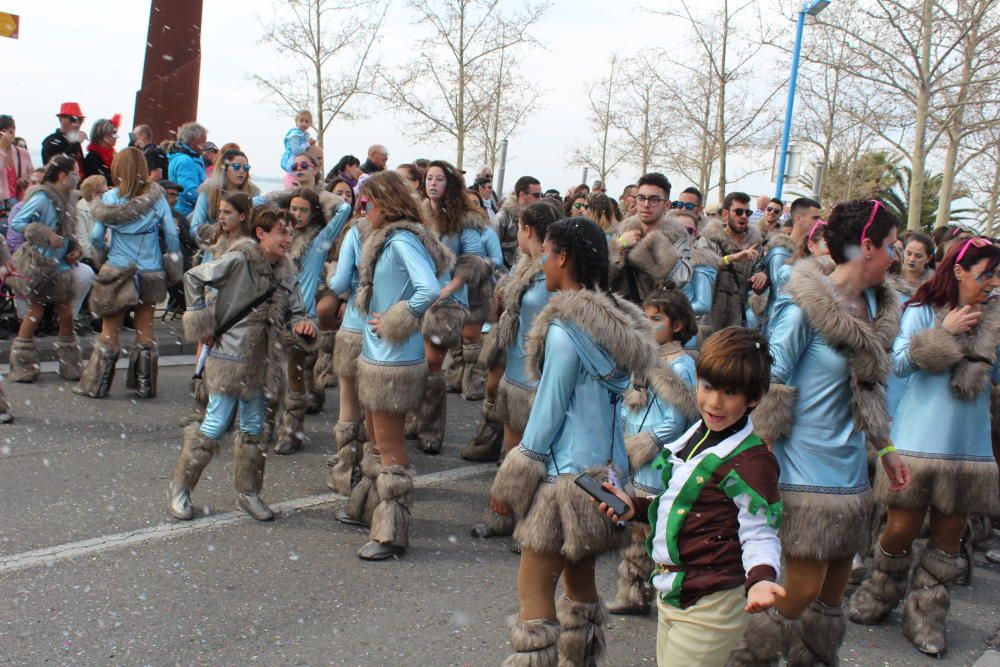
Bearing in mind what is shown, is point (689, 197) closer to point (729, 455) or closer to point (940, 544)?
point (940, 544)

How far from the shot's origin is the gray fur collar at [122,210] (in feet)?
27.2

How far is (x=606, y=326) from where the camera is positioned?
3354 millimetres

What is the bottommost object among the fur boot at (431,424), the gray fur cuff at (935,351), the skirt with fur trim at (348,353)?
the fur boot at (431,424)

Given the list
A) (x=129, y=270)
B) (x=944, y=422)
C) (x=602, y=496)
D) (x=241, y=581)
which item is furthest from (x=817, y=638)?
(x=129, y=270)

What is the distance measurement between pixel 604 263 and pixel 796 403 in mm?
1004

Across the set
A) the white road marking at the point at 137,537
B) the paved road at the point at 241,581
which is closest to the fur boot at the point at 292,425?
the paved road at the point at 241,581

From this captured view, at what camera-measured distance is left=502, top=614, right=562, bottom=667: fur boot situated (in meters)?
3.32

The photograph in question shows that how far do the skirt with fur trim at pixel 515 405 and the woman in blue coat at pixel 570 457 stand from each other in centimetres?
211

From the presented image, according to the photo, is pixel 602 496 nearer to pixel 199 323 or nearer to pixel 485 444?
pixel 199 323

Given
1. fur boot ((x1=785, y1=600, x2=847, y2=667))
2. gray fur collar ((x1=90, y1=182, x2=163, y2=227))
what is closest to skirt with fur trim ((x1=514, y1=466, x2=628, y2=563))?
fur boot ((x1=785, y1=600, x2=847, y2=667))

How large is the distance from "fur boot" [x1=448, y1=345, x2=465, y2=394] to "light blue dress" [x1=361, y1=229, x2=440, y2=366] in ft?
15.0

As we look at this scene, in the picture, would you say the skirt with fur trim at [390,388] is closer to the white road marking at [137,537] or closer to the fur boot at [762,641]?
the white road marking at [137,537]

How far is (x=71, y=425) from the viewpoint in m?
7.29

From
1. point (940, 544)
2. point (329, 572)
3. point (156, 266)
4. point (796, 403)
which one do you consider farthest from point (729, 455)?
point (156, 266)
